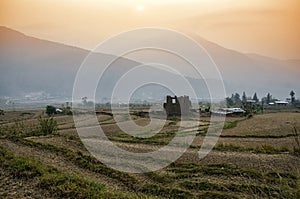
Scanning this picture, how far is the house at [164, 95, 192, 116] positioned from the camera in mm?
38812

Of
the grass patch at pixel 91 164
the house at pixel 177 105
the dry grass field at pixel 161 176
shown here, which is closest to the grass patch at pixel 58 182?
the dry grass field at pixel 161 176

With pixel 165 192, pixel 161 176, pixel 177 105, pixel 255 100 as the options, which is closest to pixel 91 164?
pixel 161 176

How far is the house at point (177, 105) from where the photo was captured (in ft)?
127

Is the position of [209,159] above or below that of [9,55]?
below

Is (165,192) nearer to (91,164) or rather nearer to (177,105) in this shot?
(91,164)

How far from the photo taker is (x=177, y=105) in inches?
1561

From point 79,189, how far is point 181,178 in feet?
10.7

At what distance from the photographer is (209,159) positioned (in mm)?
11734

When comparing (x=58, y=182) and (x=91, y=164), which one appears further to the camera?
(x=91, y=164)

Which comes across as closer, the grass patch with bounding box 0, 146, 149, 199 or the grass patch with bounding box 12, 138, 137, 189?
the grass patch with bounding box 0, 146, 149, 199

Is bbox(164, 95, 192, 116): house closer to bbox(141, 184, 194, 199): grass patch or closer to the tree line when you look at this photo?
bbox(141, 184, 194, 199): grass patch

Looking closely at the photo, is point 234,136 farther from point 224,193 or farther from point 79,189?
point 79,189

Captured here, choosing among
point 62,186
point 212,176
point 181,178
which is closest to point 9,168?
point 62,186

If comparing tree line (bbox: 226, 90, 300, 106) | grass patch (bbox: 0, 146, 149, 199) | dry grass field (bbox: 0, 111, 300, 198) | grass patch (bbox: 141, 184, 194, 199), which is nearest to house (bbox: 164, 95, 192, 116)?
dry grass field (bbox: 0, 111, 300, 198)
